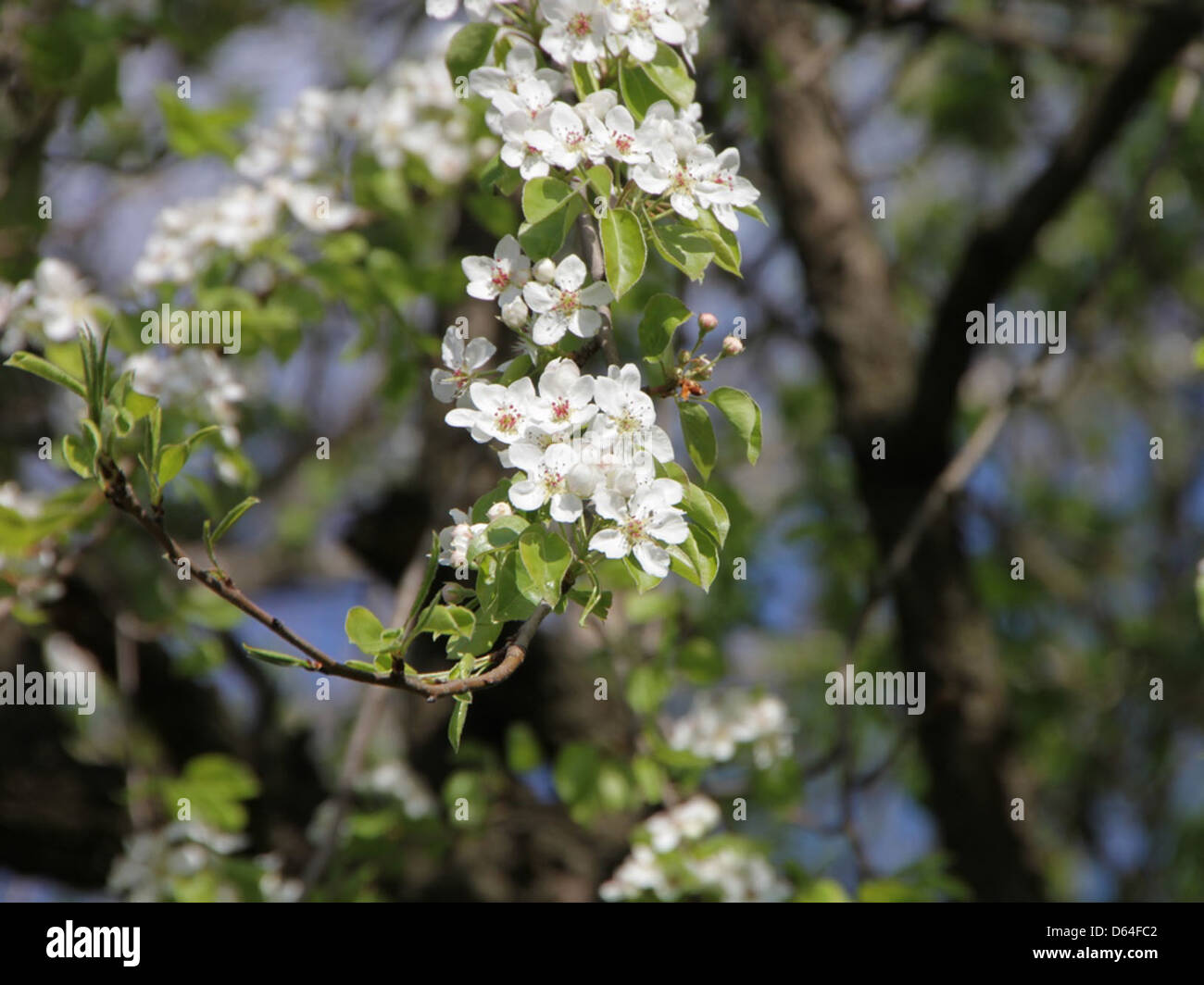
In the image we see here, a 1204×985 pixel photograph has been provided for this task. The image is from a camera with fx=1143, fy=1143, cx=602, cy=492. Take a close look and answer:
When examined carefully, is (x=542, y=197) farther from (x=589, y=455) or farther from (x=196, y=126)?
(x=196, y=126)

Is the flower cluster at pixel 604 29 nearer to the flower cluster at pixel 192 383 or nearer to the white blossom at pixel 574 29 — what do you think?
the white blossom at pixel 574 29

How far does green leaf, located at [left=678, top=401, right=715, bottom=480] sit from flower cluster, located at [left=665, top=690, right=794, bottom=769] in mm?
1324

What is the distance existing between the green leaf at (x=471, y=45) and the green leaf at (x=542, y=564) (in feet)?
1.98

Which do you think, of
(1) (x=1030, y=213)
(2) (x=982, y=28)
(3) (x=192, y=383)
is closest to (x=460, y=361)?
(3) (x=192, y=383)

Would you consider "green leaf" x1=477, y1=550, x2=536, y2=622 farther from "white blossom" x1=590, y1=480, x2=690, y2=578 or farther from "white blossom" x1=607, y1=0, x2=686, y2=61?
"white blossom" x1=607, y1=0, x2=686, y2=61

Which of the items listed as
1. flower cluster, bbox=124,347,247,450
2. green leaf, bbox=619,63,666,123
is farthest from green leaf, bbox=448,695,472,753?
flower cluster, bbox=124,347,247,450

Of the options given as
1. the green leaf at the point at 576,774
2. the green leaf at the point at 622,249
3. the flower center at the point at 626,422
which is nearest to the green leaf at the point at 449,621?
the flower center at the point at 626,422

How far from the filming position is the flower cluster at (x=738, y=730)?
2.39m

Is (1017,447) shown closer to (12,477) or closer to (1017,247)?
(1017,247)

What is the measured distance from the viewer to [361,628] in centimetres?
102

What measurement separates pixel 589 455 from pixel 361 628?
0.84 ft
